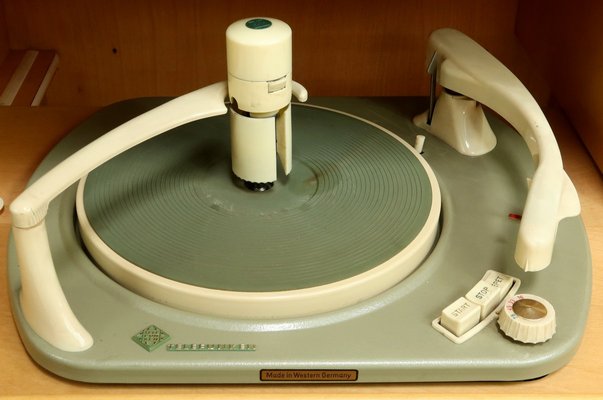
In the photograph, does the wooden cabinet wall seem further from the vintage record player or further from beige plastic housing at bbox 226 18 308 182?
beige plastic housing at bbox 226 18 308 182

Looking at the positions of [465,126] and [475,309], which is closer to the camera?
[475,309]

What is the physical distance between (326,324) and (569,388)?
0.22m

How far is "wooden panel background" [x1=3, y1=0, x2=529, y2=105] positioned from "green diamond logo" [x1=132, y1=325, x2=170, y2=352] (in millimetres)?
651

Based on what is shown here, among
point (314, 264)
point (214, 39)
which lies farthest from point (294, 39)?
point (314, 264)

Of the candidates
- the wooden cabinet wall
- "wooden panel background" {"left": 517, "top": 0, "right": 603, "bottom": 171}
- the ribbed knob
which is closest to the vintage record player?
the ribbed knob

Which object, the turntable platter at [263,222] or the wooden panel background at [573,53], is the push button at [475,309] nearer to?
the turntable platter at [263,222]

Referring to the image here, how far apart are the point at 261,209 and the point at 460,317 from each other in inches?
9.7

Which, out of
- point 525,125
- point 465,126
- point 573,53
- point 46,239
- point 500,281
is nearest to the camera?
point 46,239

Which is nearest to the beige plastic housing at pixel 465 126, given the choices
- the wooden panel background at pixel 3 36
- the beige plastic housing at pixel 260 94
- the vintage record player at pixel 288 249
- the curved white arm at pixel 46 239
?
the vintage record player at pixel 288 249

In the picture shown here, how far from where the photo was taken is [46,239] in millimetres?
645

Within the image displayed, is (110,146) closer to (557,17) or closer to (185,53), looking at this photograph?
(185,53)

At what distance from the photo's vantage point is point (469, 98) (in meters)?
0.98

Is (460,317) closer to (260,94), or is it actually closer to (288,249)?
(288,249)

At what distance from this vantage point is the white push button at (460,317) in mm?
689
